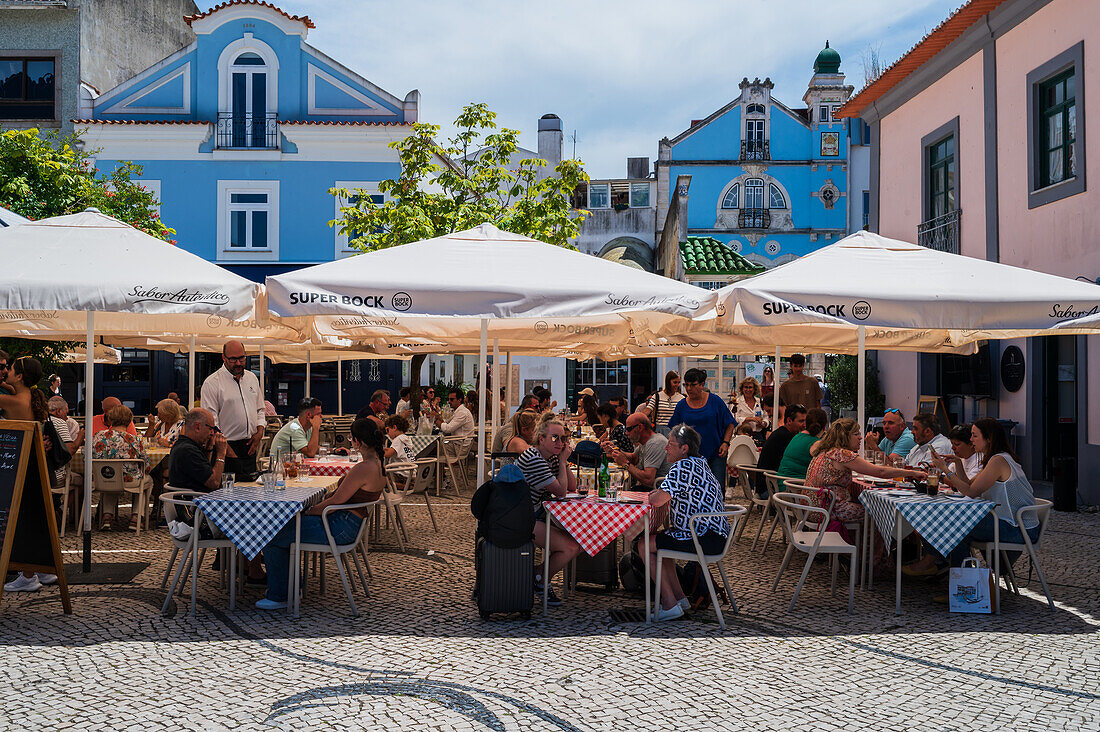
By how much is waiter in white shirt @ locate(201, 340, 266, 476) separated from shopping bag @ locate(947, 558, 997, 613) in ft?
20.5

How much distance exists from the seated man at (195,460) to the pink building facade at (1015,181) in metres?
10.9

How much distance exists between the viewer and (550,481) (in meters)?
7.24

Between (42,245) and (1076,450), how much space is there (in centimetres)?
1327

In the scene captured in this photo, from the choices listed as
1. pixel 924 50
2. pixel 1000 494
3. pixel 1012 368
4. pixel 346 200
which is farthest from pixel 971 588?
pixel 346 200

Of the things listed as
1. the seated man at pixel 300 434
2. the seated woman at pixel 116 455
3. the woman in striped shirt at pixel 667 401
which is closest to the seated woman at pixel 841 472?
the seated man at pixel 300 434

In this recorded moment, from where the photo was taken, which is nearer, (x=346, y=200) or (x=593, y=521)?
(x=593, y=521)

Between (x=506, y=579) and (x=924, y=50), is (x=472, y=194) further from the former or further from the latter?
(x=506, y=579)

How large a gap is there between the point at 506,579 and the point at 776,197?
33.6m

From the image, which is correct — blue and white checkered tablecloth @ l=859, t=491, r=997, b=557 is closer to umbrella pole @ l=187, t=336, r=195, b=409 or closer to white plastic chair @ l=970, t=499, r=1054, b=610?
white plastic chair @ l=970, t=499, r=1054, b=610

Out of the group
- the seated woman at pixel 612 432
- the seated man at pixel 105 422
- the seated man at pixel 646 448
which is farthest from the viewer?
the seated man at pixel 105 422

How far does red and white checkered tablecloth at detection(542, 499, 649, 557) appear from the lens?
688cm

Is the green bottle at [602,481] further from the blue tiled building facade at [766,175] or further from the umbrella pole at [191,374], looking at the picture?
the blue tiled building facade at [766,175]

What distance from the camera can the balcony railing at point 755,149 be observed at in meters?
38.1

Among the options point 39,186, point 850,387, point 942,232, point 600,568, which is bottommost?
point 600,568
